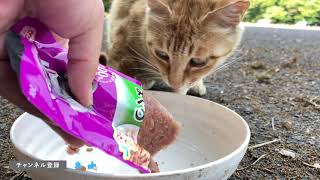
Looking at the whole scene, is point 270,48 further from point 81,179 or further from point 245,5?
point 81,179

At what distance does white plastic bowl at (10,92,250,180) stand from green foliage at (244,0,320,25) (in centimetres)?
188

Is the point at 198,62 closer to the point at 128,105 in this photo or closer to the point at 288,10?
the point at 128,105

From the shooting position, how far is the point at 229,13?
60.5 inches

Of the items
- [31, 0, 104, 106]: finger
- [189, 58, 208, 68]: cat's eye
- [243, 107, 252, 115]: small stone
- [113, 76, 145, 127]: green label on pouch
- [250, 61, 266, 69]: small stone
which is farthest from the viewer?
[250, 61, 266, 69]: small stone

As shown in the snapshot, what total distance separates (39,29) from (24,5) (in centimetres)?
5

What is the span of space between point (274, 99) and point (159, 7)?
2.01ft

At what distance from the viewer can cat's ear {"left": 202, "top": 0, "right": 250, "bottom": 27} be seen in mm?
1478

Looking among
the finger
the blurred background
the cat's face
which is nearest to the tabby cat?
the cat's face

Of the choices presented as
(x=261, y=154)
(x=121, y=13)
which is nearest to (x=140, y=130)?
(x=261, y=154)

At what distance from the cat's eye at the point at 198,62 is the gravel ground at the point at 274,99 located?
25 centimetres

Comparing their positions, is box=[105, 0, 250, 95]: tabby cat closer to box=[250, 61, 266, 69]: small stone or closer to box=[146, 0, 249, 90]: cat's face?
box=[146, 0, 249, 90]: cat's face

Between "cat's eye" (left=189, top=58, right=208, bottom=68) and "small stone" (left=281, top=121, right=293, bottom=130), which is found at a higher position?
"cat's eye" (left=189, top=58, right=208, bottom=68)

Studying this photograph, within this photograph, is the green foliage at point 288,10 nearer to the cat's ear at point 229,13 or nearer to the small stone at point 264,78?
the small stone at point 264,78

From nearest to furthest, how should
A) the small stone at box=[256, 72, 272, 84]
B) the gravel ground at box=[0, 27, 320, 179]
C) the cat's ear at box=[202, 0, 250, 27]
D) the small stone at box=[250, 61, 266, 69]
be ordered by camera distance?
the gravel ground at box=[0, 27, 320, 179]
the cat's ear at box=[202, 0, 250, 27]
the small stone at box=[256, 72, 272, 84]
the small stone at box=[250, 61, 266, 69]
